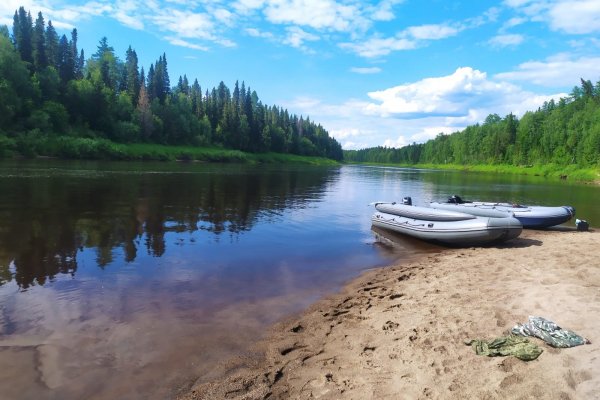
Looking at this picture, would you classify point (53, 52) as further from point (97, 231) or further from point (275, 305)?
point (275, 305)

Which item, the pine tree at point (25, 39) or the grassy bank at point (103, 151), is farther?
the pine tree at point (25, 39)

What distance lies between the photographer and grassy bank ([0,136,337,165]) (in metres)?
59.2

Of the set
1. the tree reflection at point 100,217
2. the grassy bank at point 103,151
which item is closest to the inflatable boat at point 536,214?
the tree reflection at point 100,217

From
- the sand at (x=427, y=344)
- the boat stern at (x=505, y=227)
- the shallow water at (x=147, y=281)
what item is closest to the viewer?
the sand at (x=427, y=344)

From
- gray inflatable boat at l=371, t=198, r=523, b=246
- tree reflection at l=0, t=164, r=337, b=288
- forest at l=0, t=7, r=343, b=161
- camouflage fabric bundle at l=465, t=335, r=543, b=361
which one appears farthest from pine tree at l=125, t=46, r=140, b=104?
camouflage fabric bundle at l=465, t=335, r=543, b=361

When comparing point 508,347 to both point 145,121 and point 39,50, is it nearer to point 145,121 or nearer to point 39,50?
point 145,121

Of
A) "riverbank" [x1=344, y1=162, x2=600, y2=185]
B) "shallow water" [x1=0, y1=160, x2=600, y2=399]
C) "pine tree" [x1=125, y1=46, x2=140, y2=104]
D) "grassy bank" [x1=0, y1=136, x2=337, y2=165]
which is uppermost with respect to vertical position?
"pine tree" [x1=125, y1=46, x2=140, y2=104]

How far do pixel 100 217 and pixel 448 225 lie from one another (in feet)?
51.5

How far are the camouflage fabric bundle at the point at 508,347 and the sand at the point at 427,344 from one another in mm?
105

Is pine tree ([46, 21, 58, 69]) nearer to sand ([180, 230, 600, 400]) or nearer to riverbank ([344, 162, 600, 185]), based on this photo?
sand ([180, 230, 600, 400])

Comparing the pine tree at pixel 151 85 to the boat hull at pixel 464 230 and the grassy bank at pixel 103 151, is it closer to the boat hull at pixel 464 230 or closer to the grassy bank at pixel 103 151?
the grassy bank at pixel 103 151

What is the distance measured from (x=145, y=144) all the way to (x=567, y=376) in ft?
301

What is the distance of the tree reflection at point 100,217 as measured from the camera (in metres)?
11.7

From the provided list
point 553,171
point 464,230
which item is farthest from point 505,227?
point 553,171
